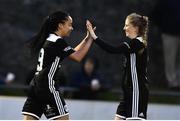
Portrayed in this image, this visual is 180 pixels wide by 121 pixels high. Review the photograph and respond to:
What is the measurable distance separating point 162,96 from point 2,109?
8.20 ft

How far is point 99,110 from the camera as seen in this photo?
12.0 metres

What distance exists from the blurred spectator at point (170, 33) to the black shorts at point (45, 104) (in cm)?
561

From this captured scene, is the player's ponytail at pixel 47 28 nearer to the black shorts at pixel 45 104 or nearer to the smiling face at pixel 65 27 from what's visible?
the smiling face at pixel 65 27

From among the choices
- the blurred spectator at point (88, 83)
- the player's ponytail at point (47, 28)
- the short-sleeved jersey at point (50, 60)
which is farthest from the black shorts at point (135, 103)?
the blurred spectator at point (88, 83)

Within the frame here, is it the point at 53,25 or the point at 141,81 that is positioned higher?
the point at 53,25

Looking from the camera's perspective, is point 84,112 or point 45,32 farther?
point 84,112

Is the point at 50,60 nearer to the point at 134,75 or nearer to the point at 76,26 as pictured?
the point at 134,75

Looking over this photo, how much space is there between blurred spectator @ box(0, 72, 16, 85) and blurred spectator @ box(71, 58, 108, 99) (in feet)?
3.36

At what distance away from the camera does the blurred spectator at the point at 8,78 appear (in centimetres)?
1273

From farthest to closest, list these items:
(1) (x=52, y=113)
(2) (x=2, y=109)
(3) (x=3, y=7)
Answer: (3) (x=3, y=7) → (2) (x=2, y=109) → (1) (x=52, y=113)

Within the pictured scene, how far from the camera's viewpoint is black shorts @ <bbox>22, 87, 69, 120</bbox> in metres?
7.50

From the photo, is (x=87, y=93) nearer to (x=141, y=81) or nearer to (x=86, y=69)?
(x=86, y=69)

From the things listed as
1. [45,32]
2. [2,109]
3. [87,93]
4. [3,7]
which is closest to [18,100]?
[2,109]

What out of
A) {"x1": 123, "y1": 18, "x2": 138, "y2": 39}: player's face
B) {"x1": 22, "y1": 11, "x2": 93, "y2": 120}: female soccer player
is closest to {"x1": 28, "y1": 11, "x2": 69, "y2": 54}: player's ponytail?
{"x1": 22, "y1": 11, "x2": 93, "y2": 120}: female soccer player
